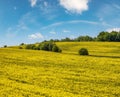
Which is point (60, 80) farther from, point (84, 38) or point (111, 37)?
point (84, 38)

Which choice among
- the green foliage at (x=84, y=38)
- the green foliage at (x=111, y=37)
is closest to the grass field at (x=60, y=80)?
the green foliage at (x=111, y=37)

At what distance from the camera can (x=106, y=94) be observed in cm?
3212

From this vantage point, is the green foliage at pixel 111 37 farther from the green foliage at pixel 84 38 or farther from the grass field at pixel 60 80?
the grass field at pixel 60 80

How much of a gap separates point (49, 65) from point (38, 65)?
183cm

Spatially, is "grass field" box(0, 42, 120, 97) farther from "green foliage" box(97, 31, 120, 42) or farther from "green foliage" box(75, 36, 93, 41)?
"green foliage" box(75, 36, 93, 41)

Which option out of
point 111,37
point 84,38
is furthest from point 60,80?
point 84,38

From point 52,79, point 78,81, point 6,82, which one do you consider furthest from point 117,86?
point 6,82

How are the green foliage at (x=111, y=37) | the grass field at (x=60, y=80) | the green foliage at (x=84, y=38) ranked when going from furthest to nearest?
the green foliage at (x=84, y=38)
the green foliage at (x=111, y=37)
the grass field at (x=60, y=80)

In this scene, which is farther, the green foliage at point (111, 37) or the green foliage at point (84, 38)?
the green foliage at point (84, 38)

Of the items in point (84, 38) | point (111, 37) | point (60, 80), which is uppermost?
point (84, 38)

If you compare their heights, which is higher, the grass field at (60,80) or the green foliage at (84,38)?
the green foliage at (84,38)

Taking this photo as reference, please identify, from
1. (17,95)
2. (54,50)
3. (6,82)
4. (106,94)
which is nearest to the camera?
(17,95)

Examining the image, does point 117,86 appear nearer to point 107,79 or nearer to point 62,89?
point 107,79

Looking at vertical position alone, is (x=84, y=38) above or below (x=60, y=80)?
above
